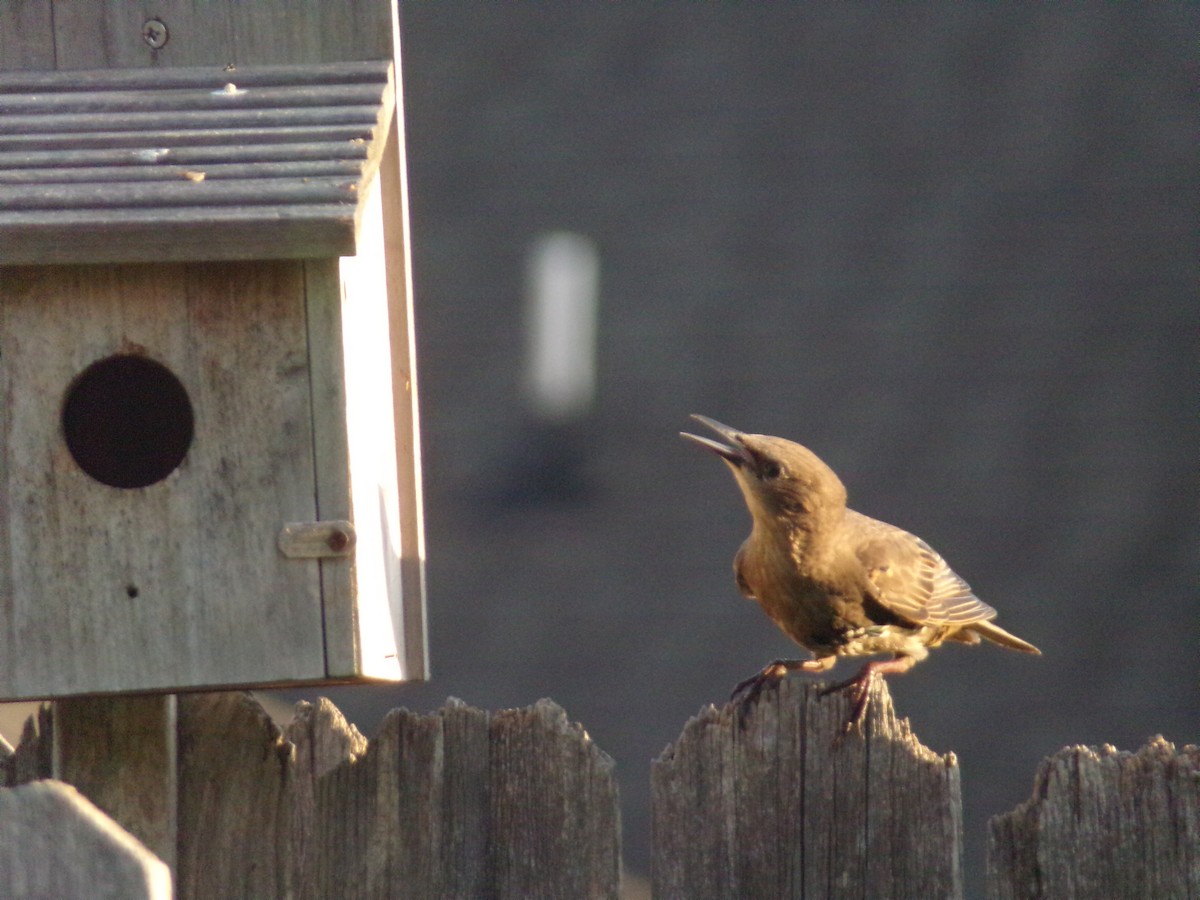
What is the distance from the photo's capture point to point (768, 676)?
11.0 feet

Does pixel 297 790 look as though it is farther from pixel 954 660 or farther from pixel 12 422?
pixel 954 660

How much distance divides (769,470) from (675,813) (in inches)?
73.0

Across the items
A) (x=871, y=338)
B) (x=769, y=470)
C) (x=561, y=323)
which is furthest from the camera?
(x=561, y=323)

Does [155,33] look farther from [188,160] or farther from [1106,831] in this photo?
[1106,831]

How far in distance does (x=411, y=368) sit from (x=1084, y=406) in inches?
184

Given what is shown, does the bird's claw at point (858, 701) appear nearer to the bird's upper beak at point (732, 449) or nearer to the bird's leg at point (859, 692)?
the bird's leg at point (859, 692)

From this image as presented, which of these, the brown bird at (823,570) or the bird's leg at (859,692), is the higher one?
the brown bird at (823,570)

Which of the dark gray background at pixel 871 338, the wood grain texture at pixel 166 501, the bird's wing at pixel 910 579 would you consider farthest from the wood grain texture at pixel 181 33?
the dark gray background at pixel 871 338

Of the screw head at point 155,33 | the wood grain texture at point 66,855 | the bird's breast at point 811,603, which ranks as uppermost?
the screw head at point 155,33

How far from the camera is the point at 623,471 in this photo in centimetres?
789

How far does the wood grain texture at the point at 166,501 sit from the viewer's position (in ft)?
9.82

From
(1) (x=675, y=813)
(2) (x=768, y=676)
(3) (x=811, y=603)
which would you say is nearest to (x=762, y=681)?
(2) (x=768, y=676)

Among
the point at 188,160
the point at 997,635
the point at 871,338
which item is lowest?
the point at 997,635

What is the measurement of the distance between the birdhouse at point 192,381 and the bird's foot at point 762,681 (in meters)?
0.66
